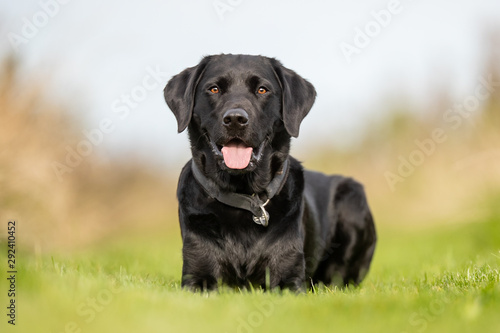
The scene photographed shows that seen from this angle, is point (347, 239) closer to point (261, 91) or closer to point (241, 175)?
point (241, 175)

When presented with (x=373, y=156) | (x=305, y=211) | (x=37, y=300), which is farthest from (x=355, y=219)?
(x=373, y=156)

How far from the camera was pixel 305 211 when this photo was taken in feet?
15.9

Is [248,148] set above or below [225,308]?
above

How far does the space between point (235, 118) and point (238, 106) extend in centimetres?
14

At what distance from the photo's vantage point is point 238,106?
158 inches

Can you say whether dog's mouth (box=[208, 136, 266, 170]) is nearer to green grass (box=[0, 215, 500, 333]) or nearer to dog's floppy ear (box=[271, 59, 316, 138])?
dog's floppy ear (box=[271, 59, 316, 138])

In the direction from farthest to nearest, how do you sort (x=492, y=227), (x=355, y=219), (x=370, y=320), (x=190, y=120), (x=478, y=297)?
(x=492, y=227)
(x=355, y=219)
(x=190, y=120)
(x=478, y=297)
(x=370, y=320)

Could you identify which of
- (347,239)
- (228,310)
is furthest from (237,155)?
(347,239)

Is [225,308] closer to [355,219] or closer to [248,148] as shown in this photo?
[248,148]

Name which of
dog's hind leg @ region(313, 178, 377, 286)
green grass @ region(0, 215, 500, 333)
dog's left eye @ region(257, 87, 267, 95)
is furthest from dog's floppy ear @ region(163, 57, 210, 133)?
dog's hind leg @ region(313, 178, 377, 286)

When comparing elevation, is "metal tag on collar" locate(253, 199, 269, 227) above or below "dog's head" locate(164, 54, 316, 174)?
below

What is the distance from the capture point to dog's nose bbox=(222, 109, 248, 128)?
3.91 metres

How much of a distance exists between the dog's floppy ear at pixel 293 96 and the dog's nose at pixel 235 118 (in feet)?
1.54

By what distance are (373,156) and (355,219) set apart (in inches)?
424
